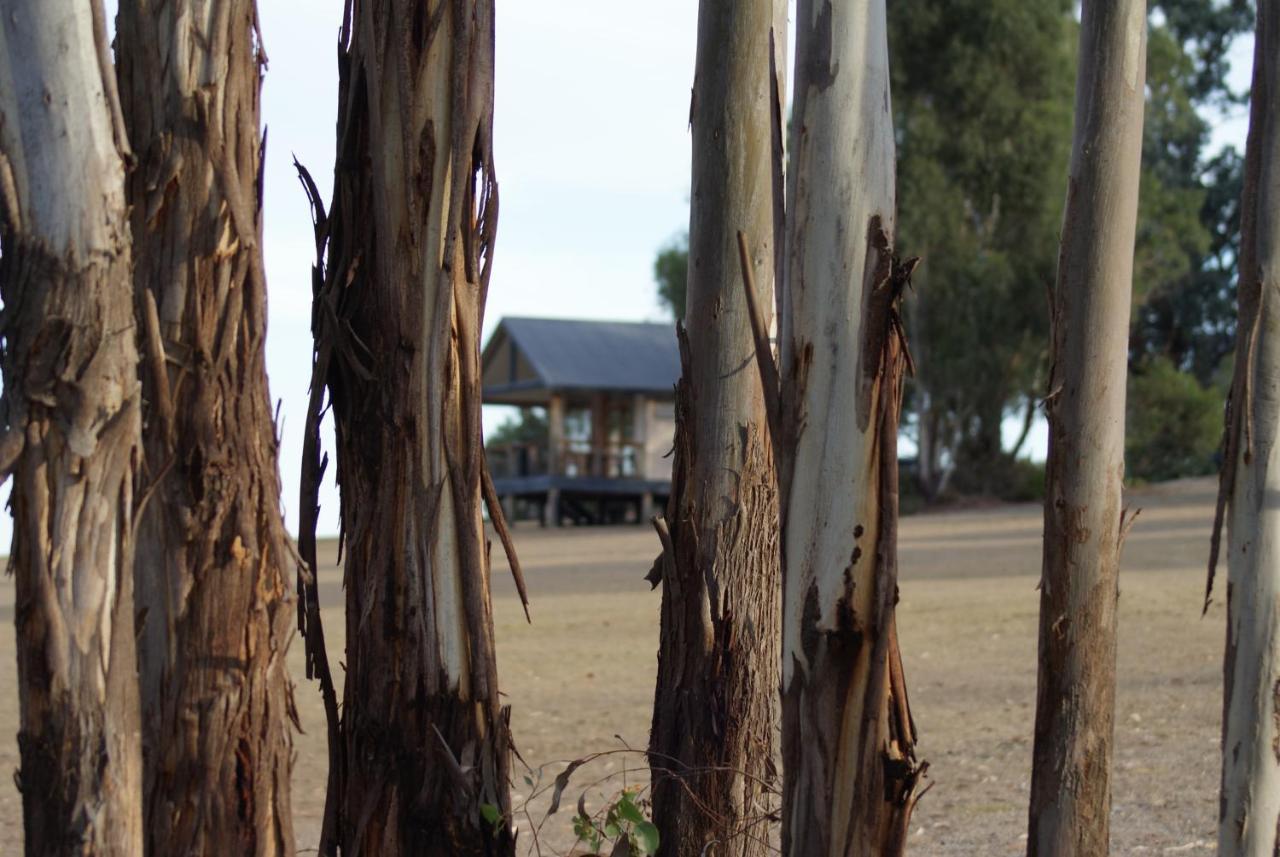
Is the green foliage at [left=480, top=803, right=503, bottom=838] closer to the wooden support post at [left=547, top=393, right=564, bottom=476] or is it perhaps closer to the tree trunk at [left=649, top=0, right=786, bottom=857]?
the tree trunk at [left=649, top=0, right=786, bottom=857]

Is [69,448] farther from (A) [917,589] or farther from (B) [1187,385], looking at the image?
(B) [1187,385]

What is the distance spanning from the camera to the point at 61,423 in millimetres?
2994

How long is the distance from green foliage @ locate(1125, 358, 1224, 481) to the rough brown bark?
1284 inches

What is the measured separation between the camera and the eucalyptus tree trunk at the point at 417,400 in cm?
383

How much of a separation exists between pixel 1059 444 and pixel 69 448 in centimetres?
254

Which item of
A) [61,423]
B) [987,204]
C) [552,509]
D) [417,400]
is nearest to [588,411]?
[552,509]

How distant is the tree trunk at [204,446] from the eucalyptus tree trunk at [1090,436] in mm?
2051

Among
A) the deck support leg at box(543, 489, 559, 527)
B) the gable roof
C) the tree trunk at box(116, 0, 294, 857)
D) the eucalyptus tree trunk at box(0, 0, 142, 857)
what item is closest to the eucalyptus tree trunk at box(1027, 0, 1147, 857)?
the tree trunk at box(116, 0, 294, 857)

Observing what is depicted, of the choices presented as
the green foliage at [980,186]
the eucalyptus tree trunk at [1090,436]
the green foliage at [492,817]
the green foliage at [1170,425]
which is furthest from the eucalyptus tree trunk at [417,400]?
the green foliage at [1170,425]

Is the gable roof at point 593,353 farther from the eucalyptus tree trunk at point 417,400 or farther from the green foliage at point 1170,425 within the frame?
the eucalyptus tree trunk at point 417,400

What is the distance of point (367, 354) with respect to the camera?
3.88 m

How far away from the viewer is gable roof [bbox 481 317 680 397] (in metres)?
35.0

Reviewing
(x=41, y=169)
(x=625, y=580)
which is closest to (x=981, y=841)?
(x=41, y=169)

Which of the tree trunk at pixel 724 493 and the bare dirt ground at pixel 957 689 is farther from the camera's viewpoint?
the bare dirt ground at pixel 957 689
